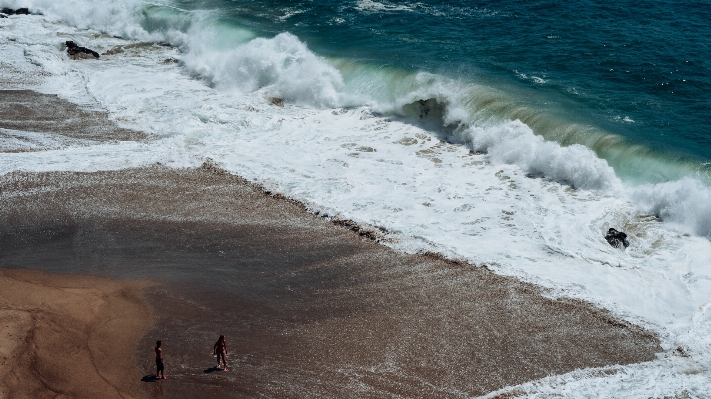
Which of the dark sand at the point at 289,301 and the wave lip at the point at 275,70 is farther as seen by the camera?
the wave lip at the point at 275,70

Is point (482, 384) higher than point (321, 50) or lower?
lower

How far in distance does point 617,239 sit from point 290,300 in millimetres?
8646

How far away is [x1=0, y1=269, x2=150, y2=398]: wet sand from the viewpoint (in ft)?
39.4

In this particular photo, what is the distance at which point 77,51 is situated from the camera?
28.6 metres

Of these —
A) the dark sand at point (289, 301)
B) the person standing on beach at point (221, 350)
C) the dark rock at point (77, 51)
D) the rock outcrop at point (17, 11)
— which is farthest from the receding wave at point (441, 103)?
the person standing on beach at point (221, 350)

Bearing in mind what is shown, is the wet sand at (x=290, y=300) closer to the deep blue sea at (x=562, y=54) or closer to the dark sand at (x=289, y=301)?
the dark sand at (x=289, y=301)

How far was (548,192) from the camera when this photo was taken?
19.0 m

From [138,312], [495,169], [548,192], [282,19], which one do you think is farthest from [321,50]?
[138,312]

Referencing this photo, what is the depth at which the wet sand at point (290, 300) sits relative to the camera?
12.4m

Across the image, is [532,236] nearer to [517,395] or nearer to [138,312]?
[517,395]

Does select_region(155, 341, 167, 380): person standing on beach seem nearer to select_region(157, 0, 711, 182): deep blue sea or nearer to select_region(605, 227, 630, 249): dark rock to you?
select_region(605, 227, 630, 249): dark rock

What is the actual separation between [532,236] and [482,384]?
567 cm

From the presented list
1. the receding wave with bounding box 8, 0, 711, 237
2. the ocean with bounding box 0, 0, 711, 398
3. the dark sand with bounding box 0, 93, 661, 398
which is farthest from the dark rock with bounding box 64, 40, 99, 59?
the dark sand with bounding box 0, 93, 661, 398

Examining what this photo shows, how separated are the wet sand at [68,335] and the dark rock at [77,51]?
16.3 meters
